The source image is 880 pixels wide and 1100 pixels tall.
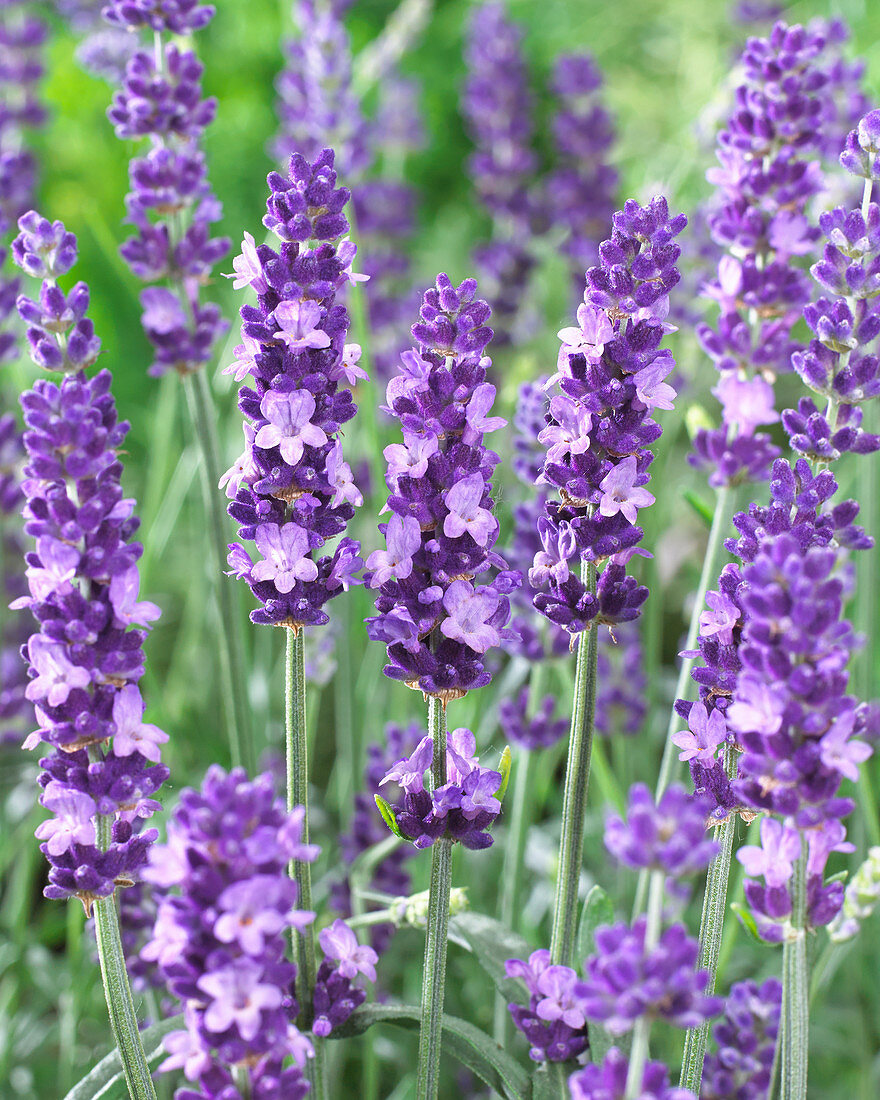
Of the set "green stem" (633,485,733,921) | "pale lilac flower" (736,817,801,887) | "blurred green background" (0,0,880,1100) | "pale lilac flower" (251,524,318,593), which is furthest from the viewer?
"blurred green background" (0,0,880,1100)

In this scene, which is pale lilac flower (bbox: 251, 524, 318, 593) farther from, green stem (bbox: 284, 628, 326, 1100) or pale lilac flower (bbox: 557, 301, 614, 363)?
pale lilac flower (bbox: 557, 301, 614, 363)

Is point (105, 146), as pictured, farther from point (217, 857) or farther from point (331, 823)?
A: point (217, 857)

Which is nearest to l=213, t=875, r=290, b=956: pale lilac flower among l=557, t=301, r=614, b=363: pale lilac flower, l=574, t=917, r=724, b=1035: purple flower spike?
l=574, t=917, r=724, b=1035: purple flower spike

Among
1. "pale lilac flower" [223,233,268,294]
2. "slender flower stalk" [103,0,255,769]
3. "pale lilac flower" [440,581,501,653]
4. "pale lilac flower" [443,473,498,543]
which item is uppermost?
"slender flower stalk" [103,0,255,769]

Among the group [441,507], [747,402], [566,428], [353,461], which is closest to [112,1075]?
[441,507]

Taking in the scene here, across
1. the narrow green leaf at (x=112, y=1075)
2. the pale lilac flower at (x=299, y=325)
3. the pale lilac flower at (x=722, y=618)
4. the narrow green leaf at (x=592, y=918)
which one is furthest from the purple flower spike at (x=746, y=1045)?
the pale lilac flower at (x=299, y=325)

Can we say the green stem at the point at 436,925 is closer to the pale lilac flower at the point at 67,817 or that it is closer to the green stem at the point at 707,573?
the pale lilac flower at the point at 67,817

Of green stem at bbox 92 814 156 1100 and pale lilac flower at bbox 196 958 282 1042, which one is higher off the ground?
pale lilac flower at bbox 196 958 282 1042
